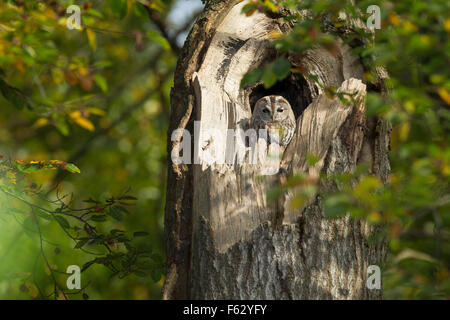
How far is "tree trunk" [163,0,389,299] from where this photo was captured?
2.42 m

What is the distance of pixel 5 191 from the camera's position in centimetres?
289

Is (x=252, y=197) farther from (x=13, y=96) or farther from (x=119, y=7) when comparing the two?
(x=13, y=96)

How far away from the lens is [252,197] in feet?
8.49

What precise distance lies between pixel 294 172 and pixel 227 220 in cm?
44

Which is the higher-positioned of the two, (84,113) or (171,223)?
(84,113)

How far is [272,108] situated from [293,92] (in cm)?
21

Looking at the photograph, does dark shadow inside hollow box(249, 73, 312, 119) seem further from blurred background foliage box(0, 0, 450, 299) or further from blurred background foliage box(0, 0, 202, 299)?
blurred background foliage box(0, 0, 202, 299)

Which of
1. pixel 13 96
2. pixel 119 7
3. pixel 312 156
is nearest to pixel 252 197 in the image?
pixel 312 156

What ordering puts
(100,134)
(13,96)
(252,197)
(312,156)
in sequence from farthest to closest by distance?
(100,134), (13,96), (252,197), (312,156)

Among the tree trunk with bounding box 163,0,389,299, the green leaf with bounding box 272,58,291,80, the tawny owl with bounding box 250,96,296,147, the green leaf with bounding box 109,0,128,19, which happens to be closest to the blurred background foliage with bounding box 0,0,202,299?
the green leaf with bounding box 109,0,128,19

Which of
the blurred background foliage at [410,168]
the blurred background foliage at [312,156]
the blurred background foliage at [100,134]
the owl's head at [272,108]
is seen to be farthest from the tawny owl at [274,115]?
the blurred background foliage at [410,168]

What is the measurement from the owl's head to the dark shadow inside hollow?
71mm
